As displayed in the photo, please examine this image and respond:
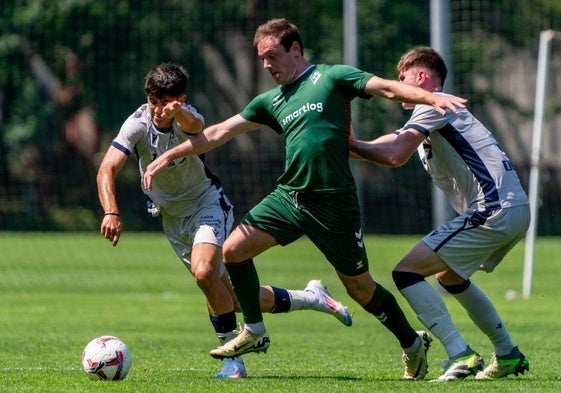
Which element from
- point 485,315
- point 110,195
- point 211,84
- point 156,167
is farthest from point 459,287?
point 211,84

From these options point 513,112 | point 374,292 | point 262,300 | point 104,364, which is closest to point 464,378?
A: point 374,292

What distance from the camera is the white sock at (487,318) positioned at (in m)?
8.03

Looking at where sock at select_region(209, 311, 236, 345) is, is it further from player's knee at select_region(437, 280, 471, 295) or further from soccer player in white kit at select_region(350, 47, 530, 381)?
player's knee at select_region(437, 280, 471, 295)

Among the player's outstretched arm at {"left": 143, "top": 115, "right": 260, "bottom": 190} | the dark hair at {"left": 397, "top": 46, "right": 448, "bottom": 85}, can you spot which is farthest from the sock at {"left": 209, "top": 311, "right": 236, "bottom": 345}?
the dark hair at {"left": 397, "top": 46, "right": 448, "bottom": 85}

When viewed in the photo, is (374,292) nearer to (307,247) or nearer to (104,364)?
(104,364)

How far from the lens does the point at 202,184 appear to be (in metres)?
9.18

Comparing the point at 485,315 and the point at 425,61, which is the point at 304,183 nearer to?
the point at 425,61

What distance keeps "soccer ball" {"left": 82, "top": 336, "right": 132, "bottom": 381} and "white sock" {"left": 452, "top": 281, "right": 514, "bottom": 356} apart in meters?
2.36

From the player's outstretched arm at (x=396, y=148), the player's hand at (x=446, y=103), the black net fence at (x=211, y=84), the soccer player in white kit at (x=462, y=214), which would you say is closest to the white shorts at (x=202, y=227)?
the soccer player in white kit at (x=462, y=214)

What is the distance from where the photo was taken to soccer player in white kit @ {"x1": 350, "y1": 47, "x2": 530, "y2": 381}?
7.64m

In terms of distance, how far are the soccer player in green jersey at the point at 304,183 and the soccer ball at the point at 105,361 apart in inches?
27.2

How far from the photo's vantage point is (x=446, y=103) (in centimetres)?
703

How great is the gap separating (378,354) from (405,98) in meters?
3.47

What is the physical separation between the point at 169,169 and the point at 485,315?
269cm
